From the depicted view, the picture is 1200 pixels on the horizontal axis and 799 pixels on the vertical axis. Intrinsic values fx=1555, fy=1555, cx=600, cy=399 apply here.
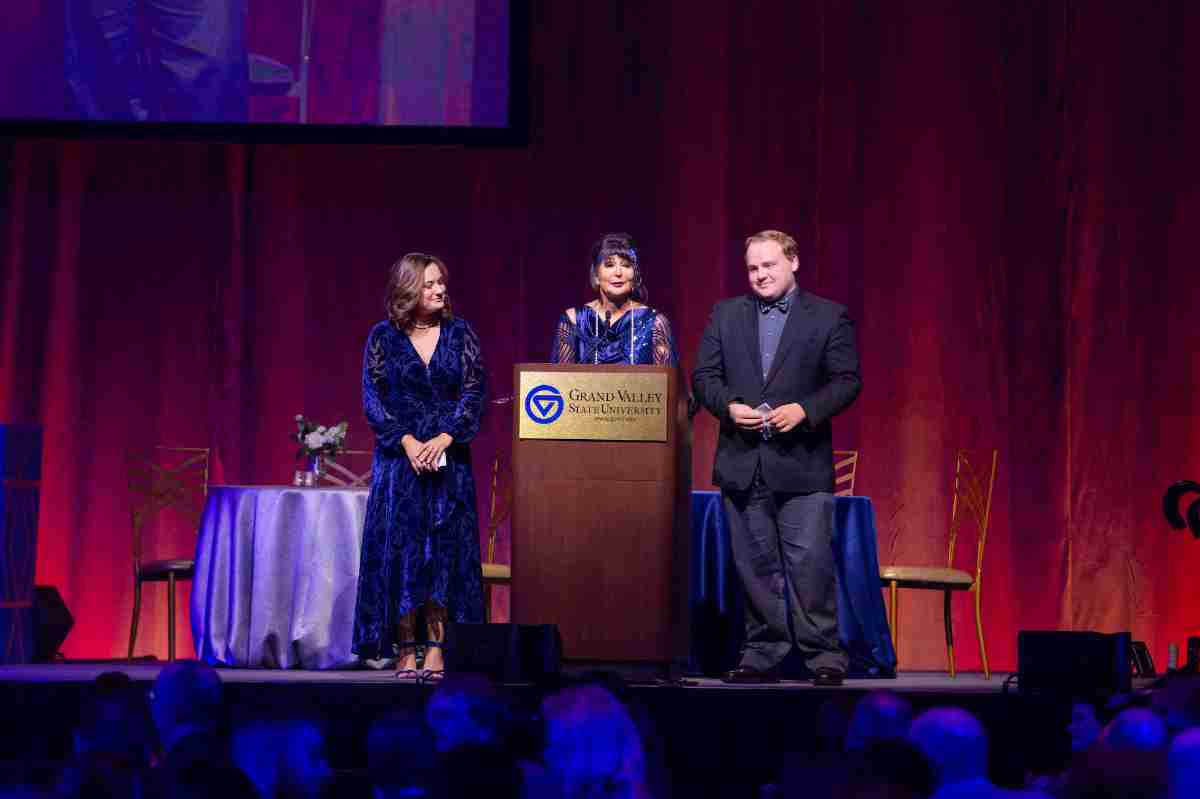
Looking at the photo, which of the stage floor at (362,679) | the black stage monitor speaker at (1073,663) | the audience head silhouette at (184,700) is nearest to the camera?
the audience head silhouette at (184,700)

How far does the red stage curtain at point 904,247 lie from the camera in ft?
24.7

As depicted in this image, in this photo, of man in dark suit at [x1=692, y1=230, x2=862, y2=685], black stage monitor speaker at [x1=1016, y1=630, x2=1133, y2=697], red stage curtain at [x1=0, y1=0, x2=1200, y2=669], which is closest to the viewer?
black stage monitor speaker at [x1=1016, y1=630, x2=1133, y2=697]

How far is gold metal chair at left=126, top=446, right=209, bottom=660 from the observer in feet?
21.6

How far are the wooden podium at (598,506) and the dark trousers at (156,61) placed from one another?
3.55m

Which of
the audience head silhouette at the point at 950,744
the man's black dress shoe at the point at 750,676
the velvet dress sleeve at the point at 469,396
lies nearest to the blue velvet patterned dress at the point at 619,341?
the velvet dress sleeve at the point at 469,396

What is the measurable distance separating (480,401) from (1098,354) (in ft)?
12.1

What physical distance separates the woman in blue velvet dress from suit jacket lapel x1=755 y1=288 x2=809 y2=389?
98 centimetres

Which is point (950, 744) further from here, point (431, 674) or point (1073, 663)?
point (431, 674)

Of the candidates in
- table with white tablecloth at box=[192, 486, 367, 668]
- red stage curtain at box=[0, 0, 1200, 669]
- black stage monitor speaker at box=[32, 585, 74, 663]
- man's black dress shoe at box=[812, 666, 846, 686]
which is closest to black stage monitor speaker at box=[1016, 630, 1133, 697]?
man's black dress shoe at box=[812, 666, 846, 686]

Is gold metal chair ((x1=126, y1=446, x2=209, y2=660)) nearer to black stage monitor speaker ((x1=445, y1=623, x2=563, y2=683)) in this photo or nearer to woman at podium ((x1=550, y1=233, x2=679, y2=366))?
woman at podium ((x1=550, y1=233, x2=679, y2=366))

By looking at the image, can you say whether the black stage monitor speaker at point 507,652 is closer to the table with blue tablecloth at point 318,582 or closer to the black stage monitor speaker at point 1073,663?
the black stage monitor speaker at point 1073,663

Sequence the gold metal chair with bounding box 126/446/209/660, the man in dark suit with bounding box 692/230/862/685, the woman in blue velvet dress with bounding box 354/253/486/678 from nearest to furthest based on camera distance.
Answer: the man in dark suit with bounding box 692/230/862/685
the woman in blue velvet dress with bounding box 354/253/486/678
the gold metal chair with bounding box 126/446/209/660

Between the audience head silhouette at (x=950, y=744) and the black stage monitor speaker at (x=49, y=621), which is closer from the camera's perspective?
the audience head silhouette at (x=950, y=744)

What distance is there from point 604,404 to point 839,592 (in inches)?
59.7
